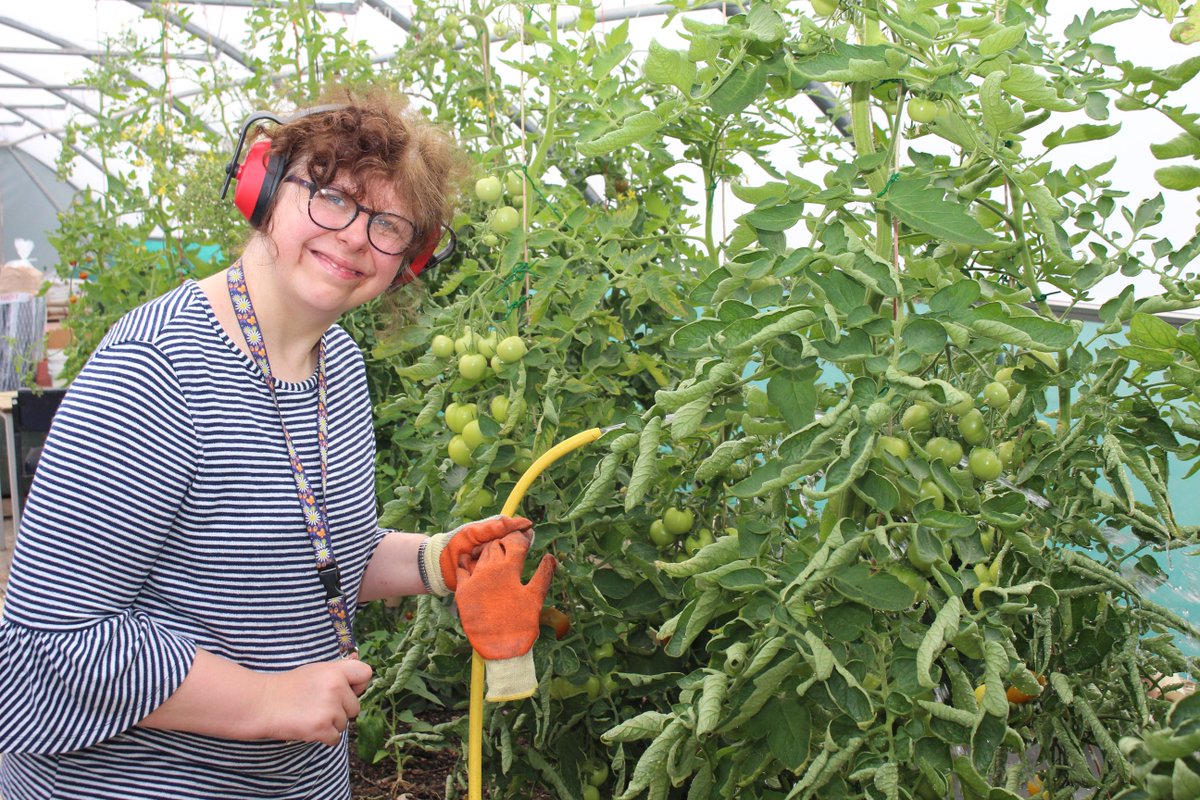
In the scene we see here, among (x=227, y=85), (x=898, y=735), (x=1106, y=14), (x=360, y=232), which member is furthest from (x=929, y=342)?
(x=227, y=85)

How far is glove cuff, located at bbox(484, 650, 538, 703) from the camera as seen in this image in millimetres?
1234

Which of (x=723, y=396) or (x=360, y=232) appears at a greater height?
(x=360, y=232)

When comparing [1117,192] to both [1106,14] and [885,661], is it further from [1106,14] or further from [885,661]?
[885,661]

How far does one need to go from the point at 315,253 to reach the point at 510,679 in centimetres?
52

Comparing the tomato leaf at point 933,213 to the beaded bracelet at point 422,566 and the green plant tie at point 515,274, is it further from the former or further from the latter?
the beaded bracelet at point 422,566

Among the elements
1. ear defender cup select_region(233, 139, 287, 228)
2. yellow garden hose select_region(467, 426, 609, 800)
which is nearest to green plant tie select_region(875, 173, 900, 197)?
yellow garden hose select_region(467, 426, 609, 800)

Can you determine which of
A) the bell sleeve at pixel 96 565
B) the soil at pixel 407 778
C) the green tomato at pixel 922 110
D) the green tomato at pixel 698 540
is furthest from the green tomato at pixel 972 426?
the soil at pixel 407 778

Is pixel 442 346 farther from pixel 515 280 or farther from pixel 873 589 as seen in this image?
pixel 873 589

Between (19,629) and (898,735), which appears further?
(19,629)

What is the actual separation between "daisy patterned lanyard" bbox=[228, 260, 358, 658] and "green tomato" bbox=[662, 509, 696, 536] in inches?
15.9

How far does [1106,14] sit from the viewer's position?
106cm

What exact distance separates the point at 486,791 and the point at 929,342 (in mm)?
1037

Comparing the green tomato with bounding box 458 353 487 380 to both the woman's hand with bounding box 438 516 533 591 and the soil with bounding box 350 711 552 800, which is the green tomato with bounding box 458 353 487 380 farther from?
the soil with bounding box 350 711 552 800

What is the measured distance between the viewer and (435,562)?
4.45 feet
